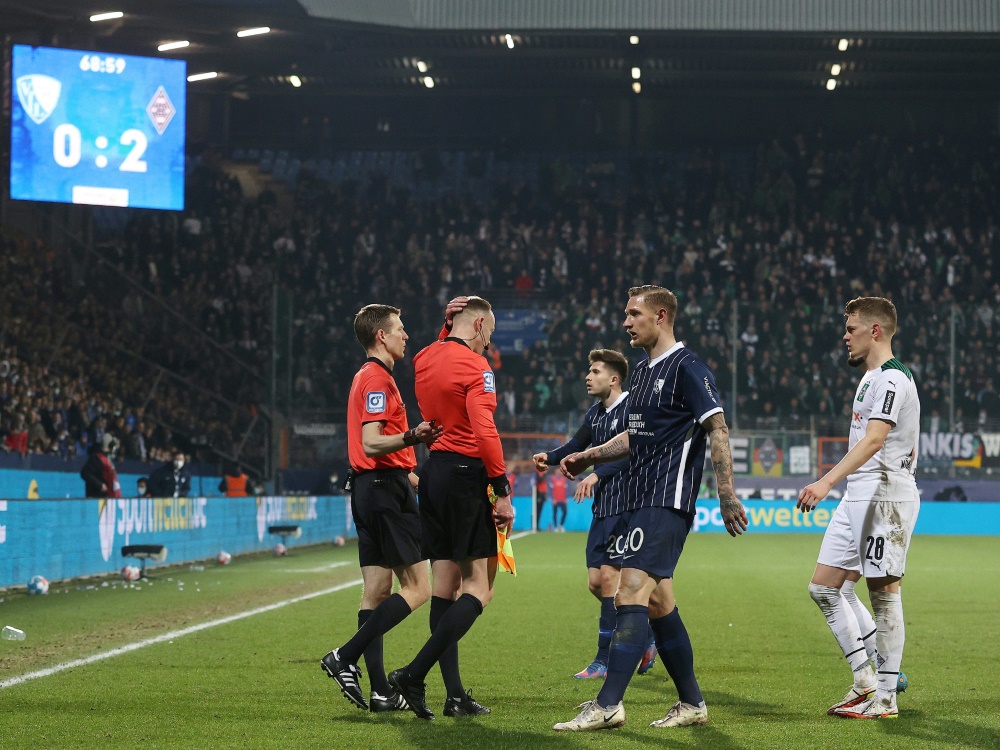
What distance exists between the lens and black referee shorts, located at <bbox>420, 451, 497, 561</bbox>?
22.8 feet

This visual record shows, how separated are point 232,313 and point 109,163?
8.16m

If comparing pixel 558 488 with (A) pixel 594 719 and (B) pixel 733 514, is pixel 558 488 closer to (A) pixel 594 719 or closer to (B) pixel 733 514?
(A) pixel 594 719

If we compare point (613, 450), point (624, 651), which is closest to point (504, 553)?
point (613, 450)

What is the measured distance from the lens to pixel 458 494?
6.95 metres

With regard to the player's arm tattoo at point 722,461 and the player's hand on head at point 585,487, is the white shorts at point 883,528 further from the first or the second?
the player's hand on head at point 585,487

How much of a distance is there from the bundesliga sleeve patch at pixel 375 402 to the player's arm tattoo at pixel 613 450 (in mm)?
1152

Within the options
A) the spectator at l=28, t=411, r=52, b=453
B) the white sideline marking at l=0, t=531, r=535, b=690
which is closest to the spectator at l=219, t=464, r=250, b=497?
the spectator at l=28, t=411, r=52, b=453

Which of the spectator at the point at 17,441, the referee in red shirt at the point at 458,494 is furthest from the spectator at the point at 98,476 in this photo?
the referee in red shirt at the point at 458,494

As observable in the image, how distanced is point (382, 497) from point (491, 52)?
3153 cm

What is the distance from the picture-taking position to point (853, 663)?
7250mm

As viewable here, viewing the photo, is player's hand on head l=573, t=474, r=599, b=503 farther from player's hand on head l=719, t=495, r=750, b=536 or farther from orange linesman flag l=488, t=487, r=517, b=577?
player's hand on head l=719, t=495, r=750, b=536

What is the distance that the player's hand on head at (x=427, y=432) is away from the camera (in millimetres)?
6613

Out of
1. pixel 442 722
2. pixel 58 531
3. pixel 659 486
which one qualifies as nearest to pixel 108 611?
pixel 58 531

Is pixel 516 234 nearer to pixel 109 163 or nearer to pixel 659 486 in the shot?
pixel 109 163
